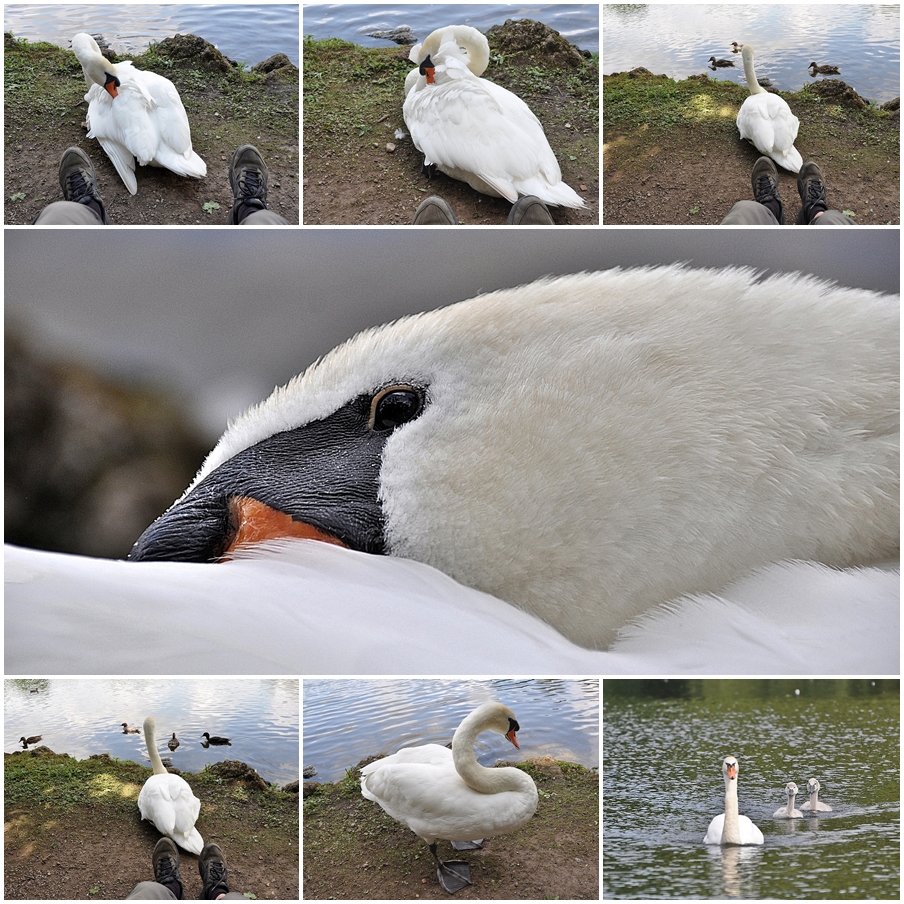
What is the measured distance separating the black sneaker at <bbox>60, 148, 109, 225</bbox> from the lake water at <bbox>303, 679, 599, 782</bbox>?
3.32 ft

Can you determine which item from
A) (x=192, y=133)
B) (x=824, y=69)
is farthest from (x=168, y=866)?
(x=824, y=69)

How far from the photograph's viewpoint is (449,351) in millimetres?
1217

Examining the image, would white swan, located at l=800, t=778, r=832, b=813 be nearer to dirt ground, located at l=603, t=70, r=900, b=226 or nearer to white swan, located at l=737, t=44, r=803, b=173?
dirt ground, located at l=603, t=70, r=900, b=226

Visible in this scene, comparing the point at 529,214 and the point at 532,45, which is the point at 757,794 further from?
the point at 532,45

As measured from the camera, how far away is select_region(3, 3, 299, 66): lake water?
1.59 meters

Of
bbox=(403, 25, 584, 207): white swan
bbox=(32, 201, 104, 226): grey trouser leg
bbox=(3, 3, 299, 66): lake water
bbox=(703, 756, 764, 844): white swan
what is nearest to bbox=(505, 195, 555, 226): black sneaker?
bbox=(403, 25, 584, 207): white swan

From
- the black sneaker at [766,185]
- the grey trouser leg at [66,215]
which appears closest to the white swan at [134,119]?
the grey trouser leg at [66,215]

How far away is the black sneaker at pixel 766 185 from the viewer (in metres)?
1.50

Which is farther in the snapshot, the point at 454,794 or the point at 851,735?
the point at 851,735

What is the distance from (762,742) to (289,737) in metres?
0.88

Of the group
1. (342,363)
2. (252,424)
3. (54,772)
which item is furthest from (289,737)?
(342,363)

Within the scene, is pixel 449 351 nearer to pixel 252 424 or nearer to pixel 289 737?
pixel 252 424

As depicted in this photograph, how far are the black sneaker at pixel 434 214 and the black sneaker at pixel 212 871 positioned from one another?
1.25 meters

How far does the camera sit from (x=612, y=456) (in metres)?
1.17
